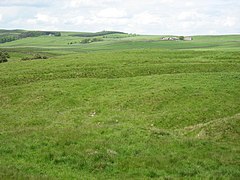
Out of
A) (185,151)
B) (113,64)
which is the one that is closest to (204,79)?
(113,64)


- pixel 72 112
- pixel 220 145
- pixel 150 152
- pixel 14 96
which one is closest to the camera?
pixel 150 152

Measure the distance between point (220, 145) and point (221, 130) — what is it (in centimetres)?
274

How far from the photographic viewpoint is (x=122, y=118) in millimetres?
32219

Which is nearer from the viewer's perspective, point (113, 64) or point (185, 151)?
point (185, 151)

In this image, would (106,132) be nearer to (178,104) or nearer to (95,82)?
(178,104)

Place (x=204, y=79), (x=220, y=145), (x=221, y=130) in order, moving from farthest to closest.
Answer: (x=204, y=79) < (x=221, y=130) < (x=220, y=145)

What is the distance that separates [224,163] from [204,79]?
2817cm

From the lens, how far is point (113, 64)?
5844 cm

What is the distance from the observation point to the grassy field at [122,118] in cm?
1784

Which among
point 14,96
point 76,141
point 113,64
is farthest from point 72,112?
point 113,64

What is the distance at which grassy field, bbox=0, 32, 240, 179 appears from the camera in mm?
17844

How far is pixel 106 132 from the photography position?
24.3 m

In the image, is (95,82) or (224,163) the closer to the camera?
(224,163)

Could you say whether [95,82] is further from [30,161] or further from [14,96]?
[30,161]
